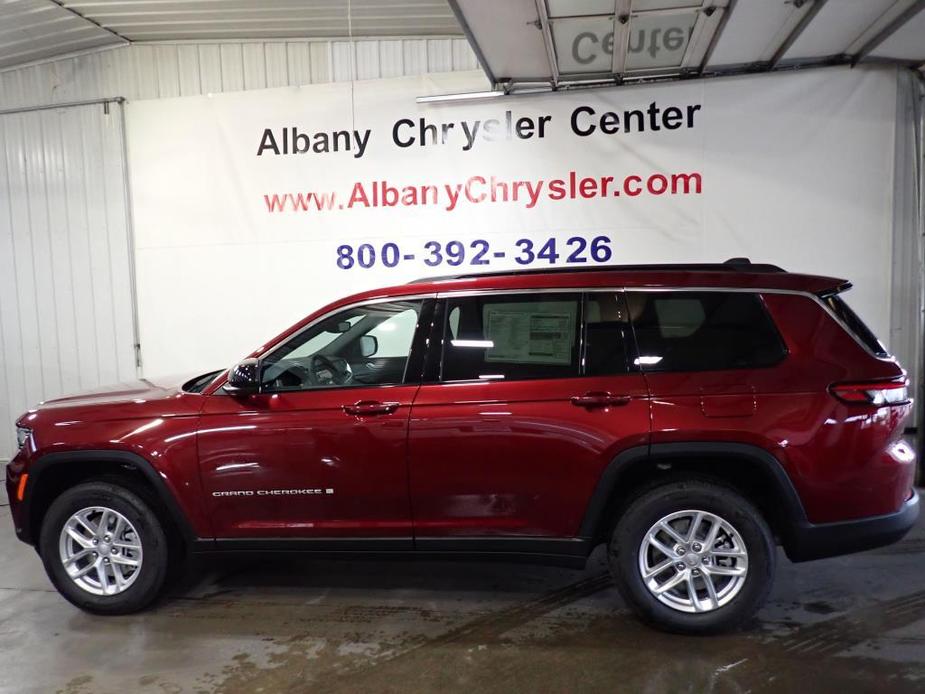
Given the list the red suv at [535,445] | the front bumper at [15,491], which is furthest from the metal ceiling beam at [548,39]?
the front bumper at [15,491]

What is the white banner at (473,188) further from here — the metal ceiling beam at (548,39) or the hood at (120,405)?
the hood at (120,405)

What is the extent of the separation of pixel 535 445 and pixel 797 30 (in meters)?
3.84

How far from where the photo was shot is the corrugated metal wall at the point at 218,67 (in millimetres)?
6328

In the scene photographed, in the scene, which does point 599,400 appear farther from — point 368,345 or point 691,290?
point 368,345

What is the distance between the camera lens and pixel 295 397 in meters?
3.48

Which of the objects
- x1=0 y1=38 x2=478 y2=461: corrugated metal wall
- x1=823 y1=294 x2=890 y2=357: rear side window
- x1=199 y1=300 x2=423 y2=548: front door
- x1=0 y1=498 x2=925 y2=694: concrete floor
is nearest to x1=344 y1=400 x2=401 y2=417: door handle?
x1=199 y1=300 x2=423 y2=548: front door

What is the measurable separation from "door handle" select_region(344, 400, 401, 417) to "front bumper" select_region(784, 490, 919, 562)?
6.41ft

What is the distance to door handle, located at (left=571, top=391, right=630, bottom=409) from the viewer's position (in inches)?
125

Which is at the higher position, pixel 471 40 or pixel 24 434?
pixel 471 40

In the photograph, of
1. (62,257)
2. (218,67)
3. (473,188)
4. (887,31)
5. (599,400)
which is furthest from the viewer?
(62,257)

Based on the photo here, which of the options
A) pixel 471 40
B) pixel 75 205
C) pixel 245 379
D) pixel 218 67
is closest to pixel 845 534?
pixel 245 379

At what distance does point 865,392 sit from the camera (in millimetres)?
3053

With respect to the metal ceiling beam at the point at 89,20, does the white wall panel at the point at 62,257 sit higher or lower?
lower

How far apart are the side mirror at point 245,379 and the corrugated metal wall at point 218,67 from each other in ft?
12.9
